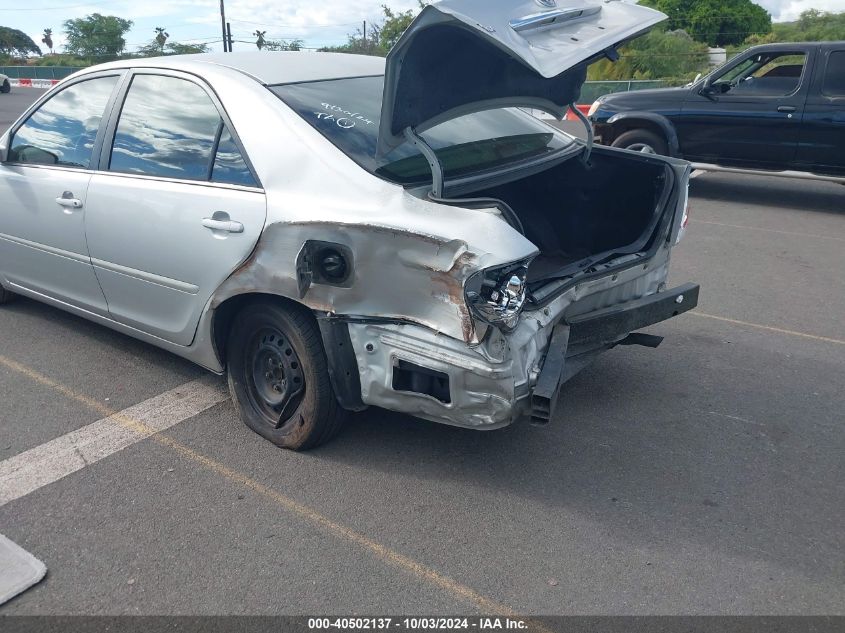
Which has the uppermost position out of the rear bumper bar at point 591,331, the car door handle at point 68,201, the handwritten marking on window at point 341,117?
the handwritten marking on window at point 341,117

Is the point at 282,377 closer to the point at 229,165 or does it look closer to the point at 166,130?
the point at 229,165

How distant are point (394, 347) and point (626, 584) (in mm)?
1237

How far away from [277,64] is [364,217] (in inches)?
54.7

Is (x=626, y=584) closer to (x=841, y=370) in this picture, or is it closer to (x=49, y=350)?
(x=841, y=370)

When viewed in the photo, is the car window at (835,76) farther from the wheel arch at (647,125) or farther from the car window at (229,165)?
the car window at (229,165)

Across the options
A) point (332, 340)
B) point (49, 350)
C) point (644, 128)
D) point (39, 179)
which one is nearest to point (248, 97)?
point (332, 340)

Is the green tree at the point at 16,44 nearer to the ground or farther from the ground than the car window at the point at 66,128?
farther from the ground

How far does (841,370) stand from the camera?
4.67 m

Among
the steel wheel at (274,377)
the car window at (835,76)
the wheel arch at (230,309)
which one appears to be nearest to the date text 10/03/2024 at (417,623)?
the steel wheel at (274,377)

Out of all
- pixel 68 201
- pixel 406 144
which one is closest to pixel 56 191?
pixel 68 201

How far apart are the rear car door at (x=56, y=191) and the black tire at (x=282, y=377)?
3.70 feet

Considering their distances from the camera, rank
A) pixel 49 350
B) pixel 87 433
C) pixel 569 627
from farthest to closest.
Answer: pixel 49 350, pixel 87 433, pixel 569 627

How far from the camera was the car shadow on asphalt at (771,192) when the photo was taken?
10047mm

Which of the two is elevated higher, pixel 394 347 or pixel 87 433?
pixel 394 347
